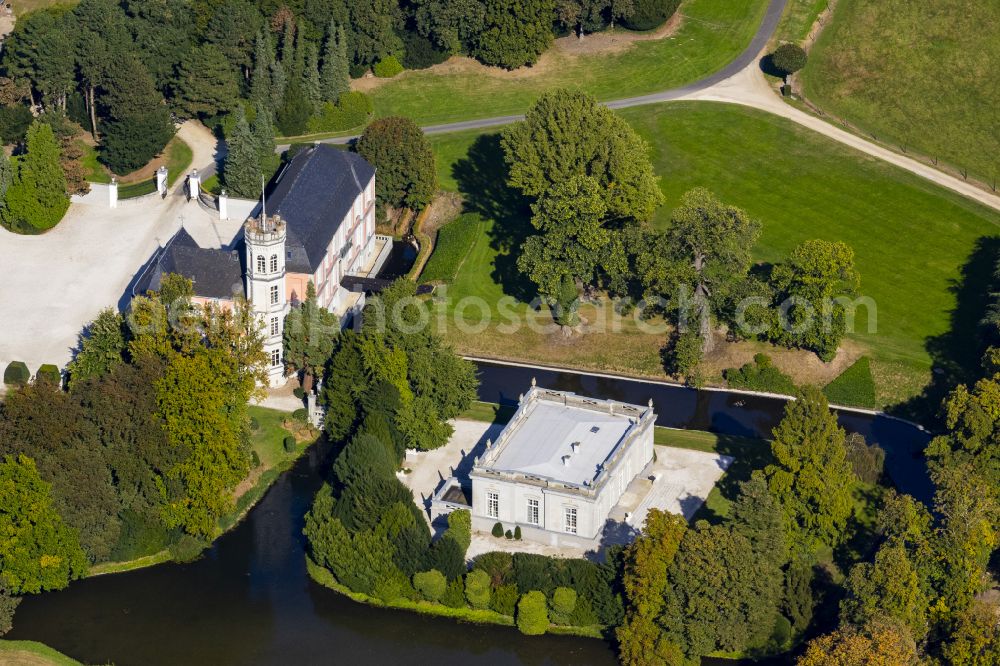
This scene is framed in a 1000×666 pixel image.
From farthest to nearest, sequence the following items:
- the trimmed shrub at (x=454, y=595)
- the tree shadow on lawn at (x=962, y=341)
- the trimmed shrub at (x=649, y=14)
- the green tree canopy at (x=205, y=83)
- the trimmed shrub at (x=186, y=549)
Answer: the trimmed shrub at (x=649, y=14) < the green tree canopy at (x=205, y=83) < the tree shadow on lawn at (x=962, y=341) < the trimmed shrub at (x=186, y=549) < the trimmed shrub at (x=454, y=595)

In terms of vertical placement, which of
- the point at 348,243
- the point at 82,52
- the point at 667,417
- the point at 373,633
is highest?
the point at 82,52

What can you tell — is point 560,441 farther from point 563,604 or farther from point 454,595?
point 563,604

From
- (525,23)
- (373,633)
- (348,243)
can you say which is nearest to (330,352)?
(348,243)

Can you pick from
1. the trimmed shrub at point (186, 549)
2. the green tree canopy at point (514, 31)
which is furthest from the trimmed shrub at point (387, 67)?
the trimmed shrub at point (186, 549)

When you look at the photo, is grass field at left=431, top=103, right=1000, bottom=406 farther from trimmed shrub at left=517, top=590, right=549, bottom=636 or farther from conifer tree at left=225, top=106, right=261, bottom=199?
trimmed shrub at left=517, top=590, right=549, bottom=636

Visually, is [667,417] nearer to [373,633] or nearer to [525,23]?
[373,633]

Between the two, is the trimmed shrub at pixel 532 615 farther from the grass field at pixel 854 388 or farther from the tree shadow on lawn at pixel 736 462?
the grass field at pixel 854 388
